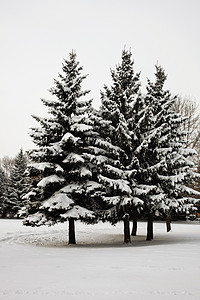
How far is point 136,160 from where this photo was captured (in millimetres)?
15617

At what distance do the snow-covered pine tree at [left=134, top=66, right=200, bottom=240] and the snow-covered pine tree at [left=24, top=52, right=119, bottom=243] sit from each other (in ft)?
6.63

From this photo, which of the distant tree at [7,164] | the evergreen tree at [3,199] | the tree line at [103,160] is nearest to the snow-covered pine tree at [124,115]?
the tree line at [103,160]

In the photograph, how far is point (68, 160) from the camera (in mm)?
16328

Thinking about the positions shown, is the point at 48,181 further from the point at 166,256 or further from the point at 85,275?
the point at 85,275

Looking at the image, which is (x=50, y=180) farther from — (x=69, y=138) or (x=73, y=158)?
(x=69, y=138)

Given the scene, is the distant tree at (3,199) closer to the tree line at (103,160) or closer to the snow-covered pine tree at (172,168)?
the tree line at (103,160)

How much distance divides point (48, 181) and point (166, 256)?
725 cm

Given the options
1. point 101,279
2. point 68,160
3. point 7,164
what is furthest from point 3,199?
point 101,279

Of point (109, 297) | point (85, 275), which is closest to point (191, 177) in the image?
point (85, 275)

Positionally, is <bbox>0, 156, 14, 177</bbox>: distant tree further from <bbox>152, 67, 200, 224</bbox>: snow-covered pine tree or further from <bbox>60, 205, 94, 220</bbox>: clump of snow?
<bbox>60, 205, 94, 220</bbox>: clump of snow

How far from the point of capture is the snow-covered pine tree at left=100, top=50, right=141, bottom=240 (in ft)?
51.9

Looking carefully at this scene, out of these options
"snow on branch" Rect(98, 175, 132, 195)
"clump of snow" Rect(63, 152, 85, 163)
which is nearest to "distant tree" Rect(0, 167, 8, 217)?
"clump of snow" Rect(63, 152, 85, 163)

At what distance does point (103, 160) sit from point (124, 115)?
2980mm

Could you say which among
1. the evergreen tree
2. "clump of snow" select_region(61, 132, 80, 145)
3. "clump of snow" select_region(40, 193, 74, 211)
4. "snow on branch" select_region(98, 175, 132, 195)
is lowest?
the evergreen tree
